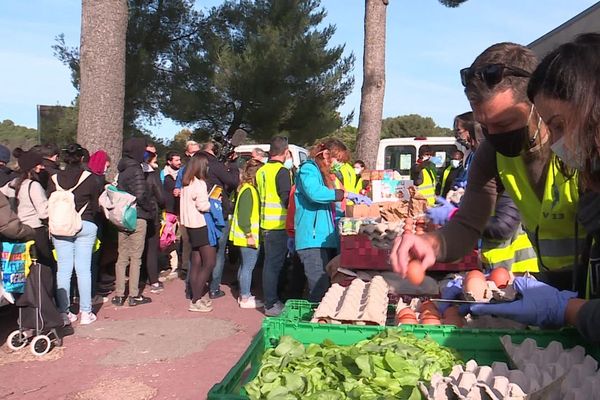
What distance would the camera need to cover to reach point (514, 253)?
11.6 feet

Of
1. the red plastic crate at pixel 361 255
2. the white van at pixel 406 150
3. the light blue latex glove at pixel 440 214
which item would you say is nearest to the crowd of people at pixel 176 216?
the red plastic crate at pixel 361 255

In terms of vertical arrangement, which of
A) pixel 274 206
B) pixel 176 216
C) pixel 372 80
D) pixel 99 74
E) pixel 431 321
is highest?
pixel 372 80

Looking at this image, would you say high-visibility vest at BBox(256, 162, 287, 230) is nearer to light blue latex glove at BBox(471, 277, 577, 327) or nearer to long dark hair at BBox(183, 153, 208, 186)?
long dark hair at BBox(183, 153, 208, 186)

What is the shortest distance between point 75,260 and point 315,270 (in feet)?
8.34

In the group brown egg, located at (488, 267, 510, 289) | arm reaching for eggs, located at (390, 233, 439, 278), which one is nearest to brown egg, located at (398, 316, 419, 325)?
arm reaching for eggs, located at (390, 233, 439, 278)

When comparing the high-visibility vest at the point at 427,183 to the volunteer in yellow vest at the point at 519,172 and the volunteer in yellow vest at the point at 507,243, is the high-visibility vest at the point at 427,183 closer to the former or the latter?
the volunteer in yellow vest at the point at 507,243

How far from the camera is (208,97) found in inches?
768

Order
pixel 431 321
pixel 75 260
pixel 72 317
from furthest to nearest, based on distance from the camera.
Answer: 1. pixel 72 317
2. pixel 75 260
3. pixel 431 321

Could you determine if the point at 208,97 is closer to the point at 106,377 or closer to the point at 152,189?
the point at 152,189

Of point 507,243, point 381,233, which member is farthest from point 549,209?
point 381,233

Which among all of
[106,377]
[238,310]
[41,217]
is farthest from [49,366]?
[238,310]

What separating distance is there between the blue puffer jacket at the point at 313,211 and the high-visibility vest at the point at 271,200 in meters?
0.72

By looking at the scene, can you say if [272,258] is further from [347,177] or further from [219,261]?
[347,177]

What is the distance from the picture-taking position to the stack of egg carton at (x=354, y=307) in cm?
233
